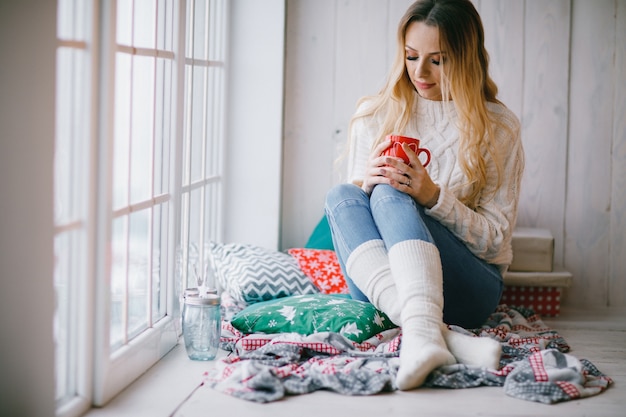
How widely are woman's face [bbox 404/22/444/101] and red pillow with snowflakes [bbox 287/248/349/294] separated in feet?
2.25

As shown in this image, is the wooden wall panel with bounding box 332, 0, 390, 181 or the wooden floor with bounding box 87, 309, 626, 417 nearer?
the wooden floor with bounding box 87, 309, 626, 417

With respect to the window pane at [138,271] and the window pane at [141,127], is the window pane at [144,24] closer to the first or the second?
the window pane at [141,127]

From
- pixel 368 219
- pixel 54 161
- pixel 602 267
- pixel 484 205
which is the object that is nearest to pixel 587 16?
pixel 602 267

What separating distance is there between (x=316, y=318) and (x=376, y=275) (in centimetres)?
A: 32

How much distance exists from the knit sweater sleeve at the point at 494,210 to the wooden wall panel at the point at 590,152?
2.77 ft

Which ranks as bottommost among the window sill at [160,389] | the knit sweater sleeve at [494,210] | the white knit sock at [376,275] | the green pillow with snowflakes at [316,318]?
the window sill at [160,389]

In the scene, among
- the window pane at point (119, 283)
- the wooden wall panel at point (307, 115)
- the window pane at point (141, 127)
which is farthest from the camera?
the wooden wall panel at point (307, 115)

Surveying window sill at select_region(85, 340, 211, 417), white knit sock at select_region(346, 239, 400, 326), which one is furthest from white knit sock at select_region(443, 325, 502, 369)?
window sill at select_region(85, 340, 211, 417)

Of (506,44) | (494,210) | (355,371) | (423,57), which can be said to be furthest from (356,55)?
(355,371)

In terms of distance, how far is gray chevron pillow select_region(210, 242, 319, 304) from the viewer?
2.70m

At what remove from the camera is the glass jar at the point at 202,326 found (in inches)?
84.1

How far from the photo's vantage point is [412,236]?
200 centimetres

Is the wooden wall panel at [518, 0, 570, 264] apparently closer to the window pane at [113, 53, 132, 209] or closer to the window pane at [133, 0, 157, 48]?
the window pane at [133, 0, 157, 48]

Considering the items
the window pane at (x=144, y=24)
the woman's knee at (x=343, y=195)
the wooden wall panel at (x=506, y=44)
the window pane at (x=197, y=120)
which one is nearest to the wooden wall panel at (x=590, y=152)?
the wooden wall panel at (x=506, y=44)
